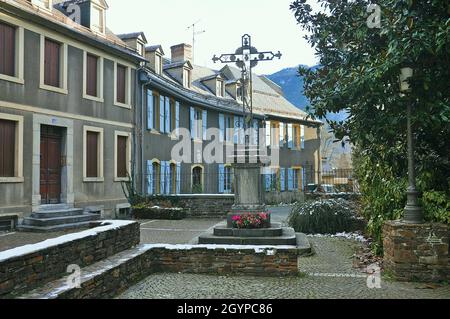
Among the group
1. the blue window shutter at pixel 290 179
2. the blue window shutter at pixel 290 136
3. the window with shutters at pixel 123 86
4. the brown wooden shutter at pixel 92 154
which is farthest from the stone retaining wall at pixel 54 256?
the blue window shutter at pixel 290 136

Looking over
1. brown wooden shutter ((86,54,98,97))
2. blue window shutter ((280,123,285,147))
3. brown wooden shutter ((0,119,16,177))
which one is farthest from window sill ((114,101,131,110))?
blue window shutter ((280,123,285,147))

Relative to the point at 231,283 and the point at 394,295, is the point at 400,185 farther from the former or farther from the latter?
the point at 231,283

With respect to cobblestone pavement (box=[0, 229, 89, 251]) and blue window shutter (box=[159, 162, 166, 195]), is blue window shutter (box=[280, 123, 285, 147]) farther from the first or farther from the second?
cobblestone pavement (box=[0, 229, 89, 251])

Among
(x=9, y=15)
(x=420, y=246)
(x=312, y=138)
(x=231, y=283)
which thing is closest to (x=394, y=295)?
(x=420, y=246)

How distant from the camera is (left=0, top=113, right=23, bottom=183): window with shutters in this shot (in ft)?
37.1

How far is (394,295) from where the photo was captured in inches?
231

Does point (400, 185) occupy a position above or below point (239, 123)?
below

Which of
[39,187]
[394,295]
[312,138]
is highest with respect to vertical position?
[312,138]

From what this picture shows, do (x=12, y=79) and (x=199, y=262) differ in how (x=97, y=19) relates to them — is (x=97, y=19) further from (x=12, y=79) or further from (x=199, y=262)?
(x=199, y=262)

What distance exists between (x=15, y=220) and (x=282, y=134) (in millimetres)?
19151

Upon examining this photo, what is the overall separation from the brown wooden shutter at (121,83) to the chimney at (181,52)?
857 cm

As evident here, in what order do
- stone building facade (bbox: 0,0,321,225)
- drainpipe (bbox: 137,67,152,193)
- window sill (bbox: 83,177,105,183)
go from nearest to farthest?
1. stone building facade (bbox: 0,0,321,225)
2. window sill (bbox: 83,177,105,183)
3. drainpipe (bbox: 137,67,152,193)

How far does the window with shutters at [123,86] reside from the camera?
51.7 ft

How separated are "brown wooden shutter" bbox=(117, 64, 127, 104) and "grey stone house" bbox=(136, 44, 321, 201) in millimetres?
896
